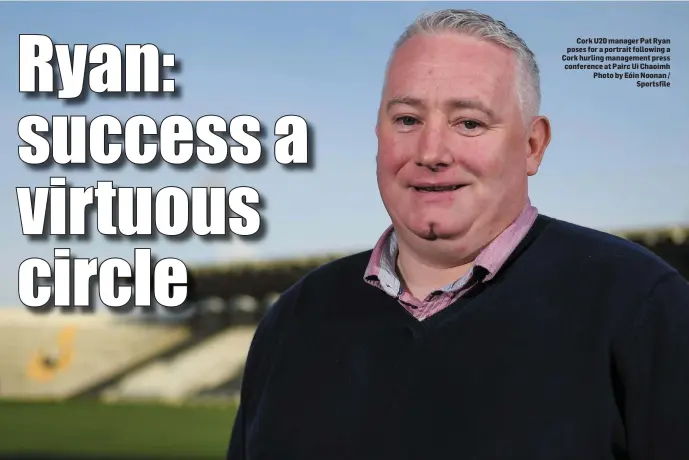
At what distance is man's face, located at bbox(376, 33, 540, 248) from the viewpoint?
45.8 inches

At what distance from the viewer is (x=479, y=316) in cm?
118

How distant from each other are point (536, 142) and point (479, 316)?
0.26m

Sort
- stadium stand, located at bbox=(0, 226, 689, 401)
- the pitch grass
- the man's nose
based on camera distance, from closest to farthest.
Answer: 1. the man's nose
2. the pitch grass
3. stadium stand, located at bbox=(0, 226, 689, 401)

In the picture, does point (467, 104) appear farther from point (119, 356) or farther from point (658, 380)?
point (119, 356)

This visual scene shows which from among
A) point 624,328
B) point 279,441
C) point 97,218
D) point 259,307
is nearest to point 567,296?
point 624,328

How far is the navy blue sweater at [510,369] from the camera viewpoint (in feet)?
3.49

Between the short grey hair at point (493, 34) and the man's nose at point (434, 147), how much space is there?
125 millimetres

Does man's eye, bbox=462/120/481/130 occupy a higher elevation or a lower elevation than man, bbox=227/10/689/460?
higher

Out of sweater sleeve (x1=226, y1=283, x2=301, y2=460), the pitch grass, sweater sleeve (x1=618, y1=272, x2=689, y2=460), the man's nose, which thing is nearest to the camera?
sweater sleeve (x1=618, y1=272, x2=689, y2=460)

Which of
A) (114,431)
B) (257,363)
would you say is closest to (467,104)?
(257,363)

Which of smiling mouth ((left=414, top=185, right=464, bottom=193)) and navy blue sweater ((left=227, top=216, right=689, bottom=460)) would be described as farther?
smiling mouth ((left=414, top=185, right=464, bottom=193))

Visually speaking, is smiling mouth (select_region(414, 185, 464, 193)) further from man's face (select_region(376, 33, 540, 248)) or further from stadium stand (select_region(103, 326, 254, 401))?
stadium stand (select_region(103, 326, 254, 401))

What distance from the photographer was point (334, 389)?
1.25m

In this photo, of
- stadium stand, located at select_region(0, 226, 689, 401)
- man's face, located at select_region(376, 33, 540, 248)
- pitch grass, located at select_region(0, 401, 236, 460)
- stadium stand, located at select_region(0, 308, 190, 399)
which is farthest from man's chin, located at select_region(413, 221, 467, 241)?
stadium stand, located at select_region(0, 308, 190, 399)
